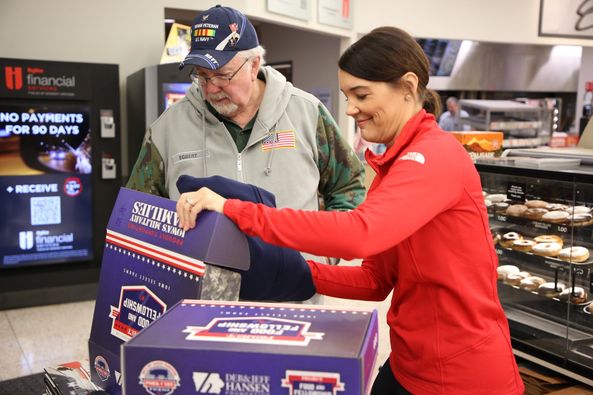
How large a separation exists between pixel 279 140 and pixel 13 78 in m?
4.01

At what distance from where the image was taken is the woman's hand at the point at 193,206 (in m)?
1.21

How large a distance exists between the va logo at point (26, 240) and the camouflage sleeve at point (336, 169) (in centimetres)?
395

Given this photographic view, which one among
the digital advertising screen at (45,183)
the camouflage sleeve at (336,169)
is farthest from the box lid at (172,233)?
the digital advertising screen at (45,183)

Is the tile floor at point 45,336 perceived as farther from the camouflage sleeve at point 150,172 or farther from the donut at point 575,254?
the camouflage sleeve at point 150,172

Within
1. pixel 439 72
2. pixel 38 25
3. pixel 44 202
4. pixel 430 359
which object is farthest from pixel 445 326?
pixel 439 72

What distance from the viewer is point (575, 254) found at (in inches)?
115

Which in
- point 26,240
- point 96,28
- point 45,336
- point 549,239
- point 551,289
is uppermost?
point 96,28

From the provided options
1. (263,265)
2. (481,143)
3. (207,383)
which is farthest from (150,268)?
(481,143)

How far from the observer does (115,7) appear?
5742 mm

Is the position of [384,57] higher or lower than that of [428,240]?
higher

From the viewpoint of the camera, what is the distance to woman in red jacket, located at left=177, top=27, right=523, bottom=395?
4.45ft

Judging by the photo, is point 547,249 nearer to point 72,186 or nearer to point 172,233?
point 172,233

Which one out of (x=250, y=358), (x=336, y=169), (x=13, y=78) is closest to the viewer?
(x=250, y=358)

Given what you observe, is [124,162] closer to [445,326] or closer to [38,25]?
[38,25]
